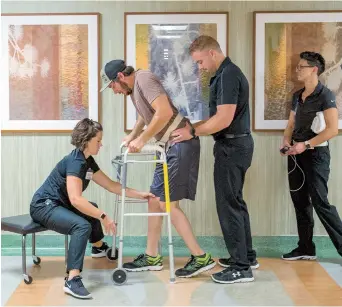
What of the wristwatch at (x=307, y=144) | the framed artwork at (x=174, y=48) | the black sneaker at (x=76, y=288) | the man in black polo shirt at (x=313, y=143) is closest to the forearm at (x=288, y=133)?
the man in black polo shirt at (x=313, y=143)

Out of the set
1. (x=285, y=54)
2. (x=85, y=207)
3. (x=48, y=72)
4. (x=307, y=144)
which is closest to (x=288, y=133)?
(x=307, y=144)

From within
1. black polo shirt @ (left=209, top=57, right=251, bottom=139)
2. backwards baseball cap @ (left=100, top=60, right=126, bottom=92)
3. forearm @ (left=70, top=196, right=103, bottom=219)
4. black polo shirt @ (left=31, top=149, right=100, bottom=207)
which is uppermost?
backwards baseball cap @ (left=100, top=60, right=126, bottom=92)

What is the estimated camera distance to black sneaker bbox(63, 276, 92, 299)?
316cm

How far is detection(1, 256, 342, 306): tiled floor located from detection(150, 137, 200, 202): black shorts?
56cm

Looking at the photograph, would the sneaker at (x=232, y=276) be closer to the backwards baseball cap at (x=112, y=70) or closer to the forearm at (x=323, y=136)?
the forearm at (x=323, y=136)

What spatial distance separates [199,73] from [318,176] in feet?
3.88

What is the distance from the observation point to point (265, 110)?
4199mm

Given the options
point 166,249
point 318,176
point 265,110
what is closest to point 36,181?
point 166,249

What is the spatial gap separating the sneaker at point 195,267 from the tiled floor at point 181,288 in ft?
0.15

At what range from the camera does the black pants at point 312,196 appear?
150 inches

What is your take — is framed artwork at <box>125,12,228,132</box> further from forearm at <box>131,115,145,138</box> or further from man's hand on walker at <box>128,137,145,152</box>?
man's hand on walker at <box>128,137,145,152</box>

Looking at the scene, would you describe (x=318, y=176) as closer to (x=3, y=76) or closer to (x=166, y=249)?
(x=166, y=249)

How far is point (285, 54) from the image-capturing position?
416 centimetres

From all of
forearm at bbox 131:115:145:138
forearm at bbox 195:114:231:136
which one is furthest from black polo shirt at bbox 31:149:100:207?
forearm at bbox 195:114:231:136
